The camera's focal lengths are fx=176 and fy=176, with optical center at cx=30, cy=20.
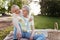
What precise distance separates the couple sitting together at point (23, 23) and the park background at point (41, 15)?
0.16 meters

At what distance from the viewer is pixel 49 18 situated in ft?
8.85

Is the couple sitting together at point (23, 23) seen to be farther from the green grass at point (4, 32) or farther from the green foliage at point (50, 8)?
the green foliage at point (50, 8)

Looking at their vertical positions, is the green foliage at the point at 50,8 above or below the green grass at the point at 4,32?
above

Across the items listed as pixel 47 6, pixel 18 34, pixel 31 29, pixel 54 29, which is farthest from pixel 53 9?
pixel 18 34

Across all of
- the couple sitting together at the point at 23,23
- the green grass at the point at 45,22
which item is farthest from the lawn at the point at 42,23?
the couple sitting together at the point at 23,23

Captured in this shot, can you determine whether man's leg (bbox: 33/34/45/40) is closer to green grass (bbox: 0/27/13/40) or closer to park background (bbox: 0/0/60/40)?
park background (bbox: 0/0/60/40)

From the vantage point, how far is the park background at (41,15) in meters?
2.64

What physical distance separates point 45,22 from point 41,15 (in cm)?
12

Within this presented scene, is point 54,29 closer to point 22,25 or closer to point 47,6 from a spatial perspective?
point 47,6

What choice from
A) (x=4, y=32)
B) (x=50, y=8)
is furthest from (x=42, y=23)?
(x=4, y=32)

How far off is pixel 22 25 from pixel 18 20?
90mm

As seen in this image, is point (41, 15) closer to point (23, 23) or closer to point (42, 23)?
point (42, 23)

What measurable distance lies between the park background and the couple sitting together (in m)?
0.16

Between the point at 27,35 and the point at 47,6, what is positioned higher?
the point at 47,6
